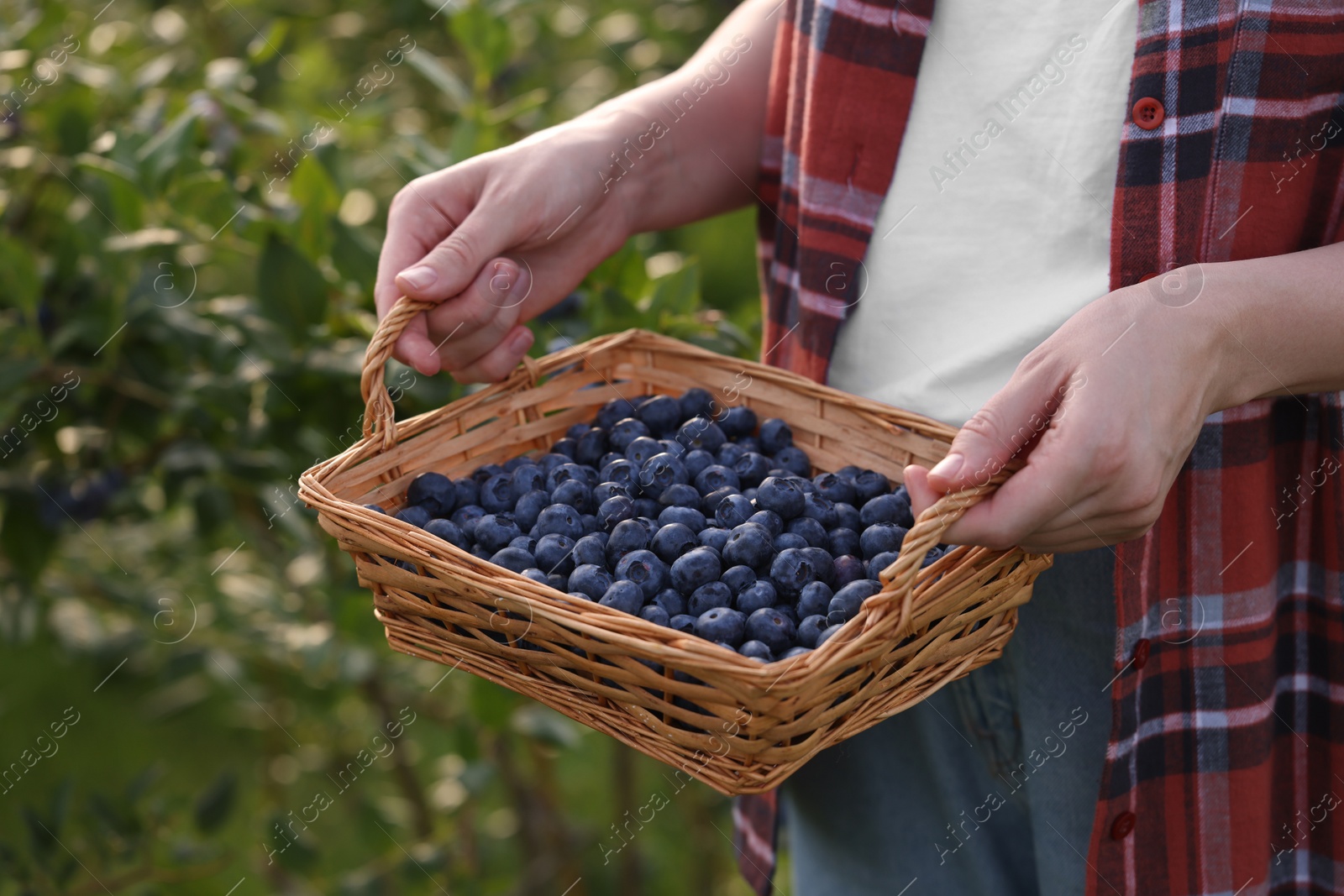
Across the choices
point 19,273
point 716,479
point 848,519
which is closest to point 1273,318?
point 848,519

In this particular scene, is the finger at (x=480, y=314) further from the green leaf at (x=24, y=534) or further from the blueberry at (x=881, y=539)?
the green leaf at (x=24, y=534)

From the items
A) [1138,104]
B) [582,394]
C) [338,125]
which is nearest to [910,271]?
[1138,104]

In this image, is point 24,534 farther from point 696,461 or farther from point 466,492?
point 696,461

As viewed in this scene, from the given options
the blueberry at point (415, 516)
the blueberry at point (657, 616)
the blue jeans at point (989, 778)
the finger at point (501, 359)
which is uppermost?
the finger at point (501, 359)

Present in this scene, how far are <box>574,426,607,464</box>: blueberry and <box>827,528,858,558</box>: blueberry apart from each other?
0.85 feet

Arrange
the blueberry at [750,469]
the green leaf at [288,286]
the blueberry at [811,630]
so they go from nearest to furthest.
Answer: the blueberry at [811,630]
the blueberry at [750,469]
the green leaf at [288,286]

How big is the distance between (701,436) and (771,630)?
0.30 meters

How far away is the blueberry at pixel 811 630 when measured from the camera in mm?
755

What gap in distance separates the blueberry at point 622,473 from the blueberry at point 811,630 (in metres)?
0.24

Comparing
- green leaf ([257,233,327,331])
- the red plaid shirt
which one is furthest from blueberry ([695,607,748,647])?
green leaf ([257,233,327,331])

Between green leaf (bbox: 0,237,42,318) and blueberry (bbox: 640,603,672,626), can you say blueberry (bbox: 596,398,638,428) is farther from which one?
green leaf (bbox: 0,237,42,318)

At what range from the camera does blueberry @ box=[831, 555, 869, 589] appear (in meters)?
0.83

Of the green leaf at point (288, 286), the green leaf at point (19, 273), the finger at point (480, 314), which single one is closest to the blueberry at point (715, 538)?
the finger at point (480, 314)

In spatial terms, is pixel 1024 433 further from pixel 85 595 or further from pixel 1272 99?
pixel 85 595
